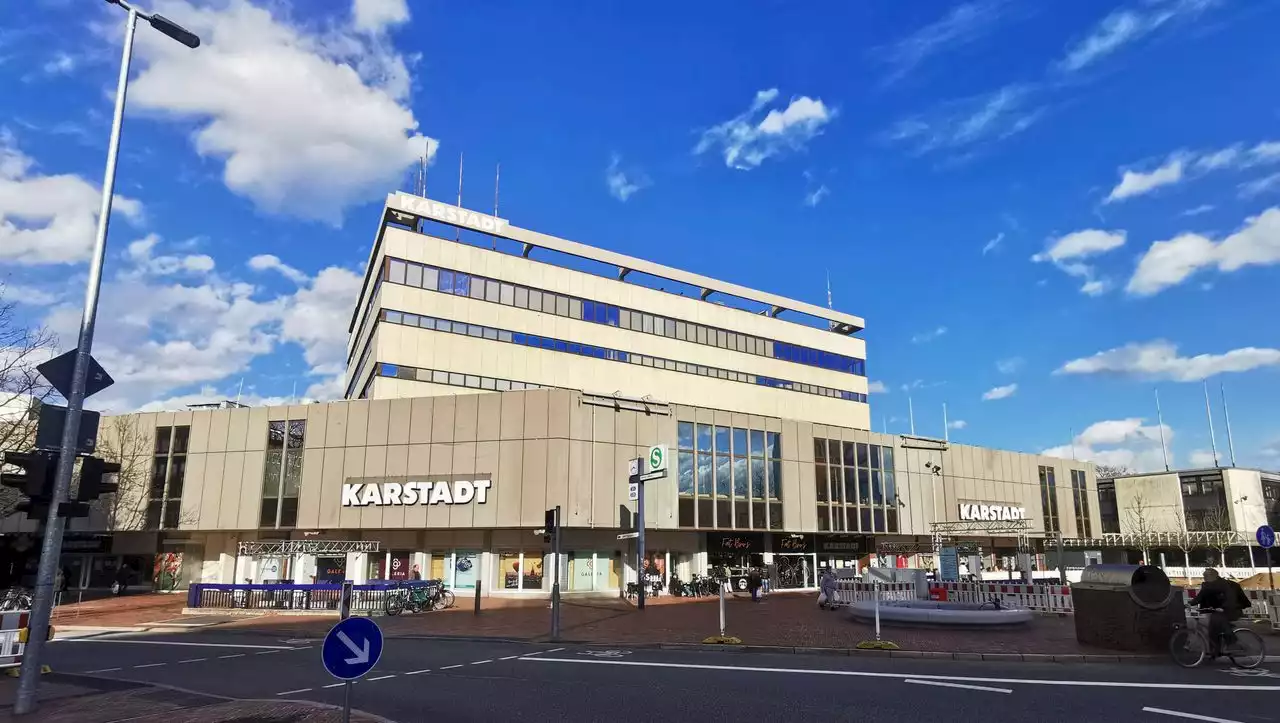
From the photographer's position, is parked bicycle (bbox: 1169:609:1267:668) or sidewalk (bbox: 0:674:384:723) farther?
parked bicycle (bbox: 1169:609:1267:668)

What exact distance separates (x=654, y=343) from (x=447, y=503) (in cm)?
2094

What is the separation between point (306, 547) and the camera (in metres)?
35.2

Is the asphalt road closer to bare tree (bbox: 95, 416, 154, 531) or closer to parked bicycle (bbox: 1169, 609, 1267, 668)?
parked bicycle (bbox: 1169, 609, 1267, 668)

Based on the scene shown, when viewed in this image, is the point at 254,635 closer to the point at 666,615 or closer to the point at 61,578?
the point at 666,615

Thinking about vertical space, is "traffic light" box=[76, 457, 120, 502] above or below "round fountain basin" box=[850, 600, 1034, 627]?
above

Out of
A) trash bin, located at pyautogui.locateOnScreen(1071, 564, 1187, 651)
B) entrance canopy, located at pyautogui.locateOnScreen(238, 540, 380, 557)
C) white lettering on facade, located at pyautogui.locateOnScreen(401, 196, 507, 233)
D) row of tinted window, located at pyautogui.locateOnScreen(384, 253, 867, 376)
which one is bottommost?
trash bin, located at pyautogui.locateOnScreen(1071, 564, 1187, 651)

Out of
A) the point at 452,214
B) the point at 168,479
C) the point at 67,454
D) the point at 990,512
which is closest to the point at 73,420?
the point at 67,454

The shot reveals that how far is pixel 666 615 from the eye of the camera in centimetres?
2680

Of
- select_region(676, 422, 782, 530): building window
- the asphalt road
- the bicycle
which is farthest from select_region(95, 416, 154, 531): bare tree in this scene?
the bicycle

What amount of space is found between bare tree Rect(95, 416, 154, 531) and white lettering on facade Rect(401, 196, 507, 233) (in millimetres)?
18943

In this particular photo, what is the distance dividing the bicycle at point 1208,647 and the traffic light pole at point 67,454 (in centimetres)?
1767

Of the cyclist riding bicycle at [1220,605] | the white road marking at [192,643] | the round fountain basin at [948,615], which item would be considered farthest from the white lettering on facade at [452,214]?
the cyclist riding bicycle at [1220,605]

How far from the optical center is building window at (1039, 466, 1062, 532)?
5997 cm

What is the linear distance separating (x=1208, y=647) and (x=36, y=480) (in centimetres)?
1872
